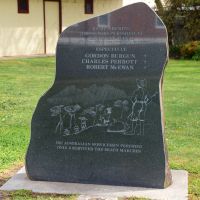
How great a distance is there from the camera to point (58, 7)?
77.0 ft

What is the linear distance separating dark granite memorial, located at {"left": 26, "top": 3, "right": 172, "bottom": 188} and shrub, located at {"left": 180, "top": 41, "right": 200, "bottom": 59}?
16661 mm

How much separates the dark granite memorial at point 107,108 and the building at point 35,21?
54.1 ft

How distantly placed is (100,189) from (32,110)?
15.3 ft

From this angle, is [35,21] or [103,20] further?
[35,21]

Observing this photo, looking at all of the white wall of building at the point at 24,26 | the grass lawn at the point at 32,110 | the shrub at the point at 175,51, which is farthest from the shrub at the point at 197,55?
the white wall of building at the point at 24,26

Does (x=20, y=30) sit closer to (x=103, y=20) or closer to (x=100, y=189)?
(x=103, y=20)

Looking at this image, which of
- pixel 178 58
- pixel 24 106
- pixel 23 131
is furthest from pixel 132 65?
pixel 178 58

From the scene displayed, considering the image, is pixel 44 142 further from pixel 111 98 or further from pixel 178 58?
pixel 178 58

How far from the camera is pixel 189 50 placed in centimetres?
2172

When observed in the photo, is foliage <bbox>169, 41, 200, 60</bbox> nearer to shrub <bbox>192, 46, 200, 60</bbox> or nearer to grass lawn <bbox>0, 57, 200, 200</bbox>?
shrub <bbox>192, 46, 200, 60</bbox>

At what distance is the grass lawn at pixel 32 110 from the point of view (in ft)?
21.0

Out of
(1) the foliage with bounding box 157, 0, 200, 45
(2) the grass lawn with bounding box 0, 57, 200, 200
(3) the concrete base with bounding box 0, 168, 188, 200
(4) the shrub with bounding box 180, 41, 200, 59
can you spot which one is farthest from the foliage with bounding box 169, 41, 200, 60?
(3) the concrete base with bounding box 0, 168, 188, 200

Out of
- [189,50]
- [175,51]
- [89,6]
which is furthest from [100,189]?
[89,6]

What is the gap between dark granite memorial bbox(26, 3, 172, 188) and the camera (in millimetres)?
5309
